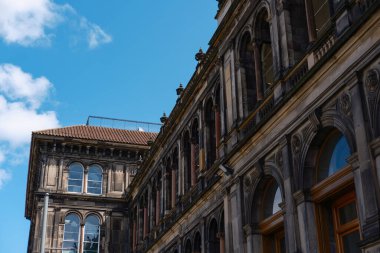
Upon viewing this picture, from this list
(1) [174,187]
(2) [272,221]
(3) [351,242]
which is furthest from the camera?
(1) [174,187]

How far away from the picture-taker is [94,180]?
40469 mm

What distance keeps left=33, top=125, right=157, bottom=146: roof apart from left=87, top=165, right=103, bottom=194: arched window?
203 cm

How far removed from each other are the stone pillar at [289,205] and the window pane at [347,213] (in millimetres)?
1341

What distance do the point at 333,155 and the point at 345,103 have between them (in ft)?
5.61

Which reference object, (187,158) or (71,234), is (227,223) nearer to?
(187,158)

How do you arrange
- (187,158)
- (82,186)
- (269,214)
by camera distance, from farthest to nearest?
(82,186) < (187,158) < (269,214)

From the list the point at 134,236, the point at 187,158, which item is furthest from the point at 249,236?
the point at 134,236

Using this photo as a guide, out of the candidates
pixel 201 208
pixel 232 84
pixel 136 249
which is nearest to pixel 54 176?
pixel 136 249

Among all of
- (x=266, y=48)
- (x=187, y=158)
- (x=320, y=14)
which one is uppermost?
(x=266, y=48)

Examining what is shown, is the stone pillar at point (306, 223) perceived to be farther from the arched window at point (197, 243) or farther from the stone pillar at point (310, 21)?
the arched window at point (197, 243)

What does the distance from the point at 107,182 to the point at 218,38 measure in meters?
20.1

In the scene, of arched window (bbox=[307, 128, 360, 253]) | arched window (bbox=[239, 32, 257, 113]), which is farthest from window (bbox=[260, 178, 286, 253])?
arched window (bbox=[239, 32, 257, 113])

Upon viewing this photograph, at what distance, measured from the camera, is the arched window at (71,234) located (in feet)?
125

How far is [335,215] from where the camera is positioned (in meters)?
14.4
